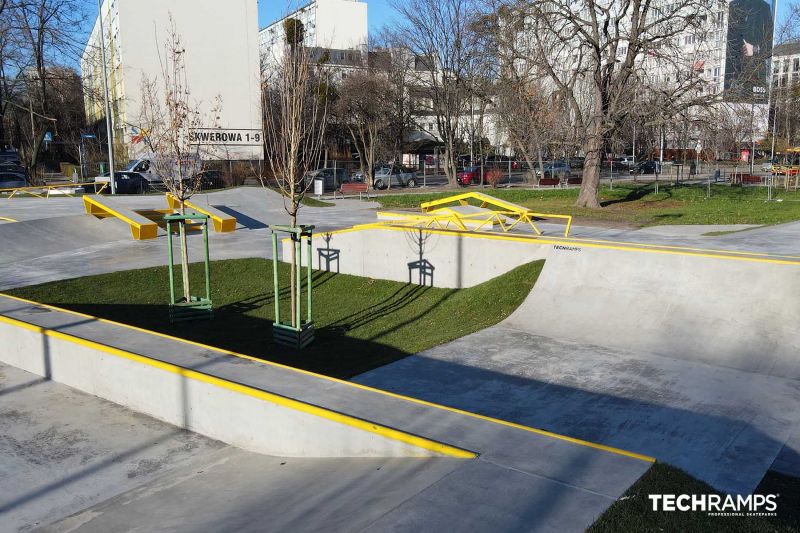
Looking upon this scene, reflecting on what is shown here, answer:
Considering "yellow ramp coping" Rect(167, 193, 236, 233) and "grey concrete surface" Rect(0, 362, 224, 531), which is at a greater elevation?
"yellow ramp coping" Rect(167, 193, 236, 233)

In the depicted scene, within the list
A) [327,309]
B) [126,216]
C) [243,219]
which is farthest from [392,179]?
[327,309]

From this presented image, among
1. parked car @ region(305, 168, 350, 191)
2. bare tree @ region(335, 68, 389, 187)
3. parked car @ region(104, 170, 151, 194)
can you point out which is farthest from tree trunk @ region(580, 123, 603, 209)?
parked car @ region(104, 170, 151, 194)

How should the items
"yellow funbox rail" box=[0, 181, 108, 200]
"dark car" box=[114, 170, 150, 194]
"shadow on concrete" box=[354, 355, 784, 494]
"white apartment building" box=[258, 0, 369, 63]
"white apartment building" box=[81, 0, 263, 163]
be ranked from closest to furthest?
"shadow on concrete" box=[354, 355, 784, 494]
"yellow funbox rail" box=[0, 181, 108, 200]
"dark car" box=[114, 170, 150, 194]
"white apartment building" box=[81, 0, 263, 163]
"white apartment building" box=[258, 0, 369, 63]

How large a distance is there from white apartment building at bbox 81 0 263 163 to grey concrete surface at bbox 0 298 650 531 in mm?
46333

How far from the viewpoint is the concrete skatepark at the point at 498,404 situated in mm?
4766

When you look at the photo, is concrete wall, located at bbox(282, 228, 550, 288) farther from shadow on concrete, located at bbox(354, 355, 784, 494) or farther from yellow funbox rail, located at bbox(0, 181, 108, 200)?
yellow funbox rail, located at bbox(0, 181, 108, 200)

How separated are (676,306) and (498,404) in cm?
434

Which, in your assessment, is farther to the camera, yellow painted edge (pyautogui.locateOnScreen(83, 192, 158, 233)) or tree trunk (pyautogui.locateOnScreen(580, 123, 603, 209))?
tree trunk (pyautogui.locateOnScreen(580, 123, 603, 209))

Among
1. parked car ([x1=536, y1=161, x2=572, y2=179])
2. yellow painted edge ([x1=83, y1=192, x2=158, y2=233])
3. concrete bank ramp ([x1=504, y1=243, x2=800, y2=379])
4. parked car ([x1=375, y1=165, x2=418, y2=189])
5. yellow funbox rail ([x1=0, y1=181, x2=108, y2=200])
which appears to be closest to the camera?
concrete bank ramp ([x1=504, y1=243, x2=800, y2=379])

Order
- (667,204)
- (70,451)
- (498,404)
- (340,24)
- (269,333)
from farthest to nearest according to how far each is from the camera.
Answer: (340,24), (667,204), (269,333), (498,404), (70,451)

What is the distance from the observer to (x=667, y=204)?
2781 cm

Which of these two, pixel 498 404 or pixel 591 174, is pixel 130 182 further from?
pixel 498 404

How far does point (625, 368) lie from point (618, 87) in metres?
18.9

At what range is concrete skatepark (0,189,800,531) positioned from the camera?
4766mm
